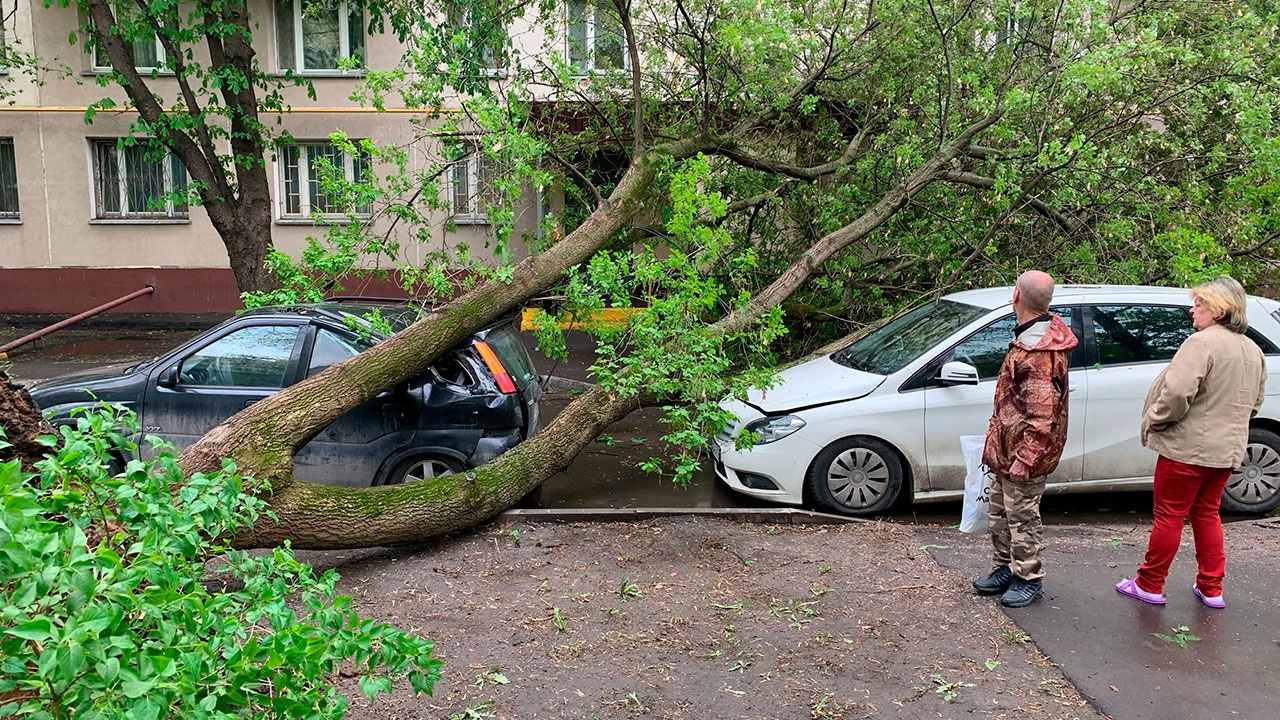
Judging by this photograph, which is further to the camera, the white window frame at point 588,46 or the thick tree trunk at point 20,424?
the white window frame at point 588,46

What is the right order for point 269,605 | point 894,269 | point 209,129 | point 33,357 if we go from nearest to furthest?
point 269,605
point 894,269
point 209,129
point 33,357

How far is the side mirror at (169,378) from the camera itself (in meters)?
6.65

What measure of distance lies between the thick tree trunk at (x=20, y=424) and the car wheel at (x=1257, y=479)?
7.15 metres

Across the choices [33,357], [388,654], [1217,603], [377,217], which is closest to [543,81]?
[377,217]

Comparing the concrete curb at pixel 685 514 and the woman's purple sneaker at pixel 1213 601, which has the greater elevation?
the concrete curb at pixel 685 514

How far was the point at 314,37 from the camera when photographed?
58.1 ft

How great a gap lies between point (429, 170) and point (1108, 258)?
5.80 meters

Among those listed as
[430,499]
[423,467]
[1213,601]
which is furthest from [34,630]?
[1213,601]

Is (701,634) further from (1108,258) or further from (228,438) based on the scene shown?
(1108,258)

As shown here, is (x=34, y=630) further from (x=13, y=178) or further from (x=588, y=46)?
(x=13, y=178)

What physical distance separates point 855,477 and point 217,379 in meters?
4.46

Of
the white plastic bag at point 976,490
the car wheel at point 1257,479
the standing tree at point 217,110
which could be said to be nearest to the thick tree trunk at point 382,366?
the white plastic bag at point 976,490

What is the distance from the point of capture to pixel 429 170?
7695 millimetres

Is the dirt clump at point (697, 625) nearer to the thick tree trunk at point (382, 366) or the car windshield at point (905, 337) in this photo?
the thick tree trunk at point (382, 366)
